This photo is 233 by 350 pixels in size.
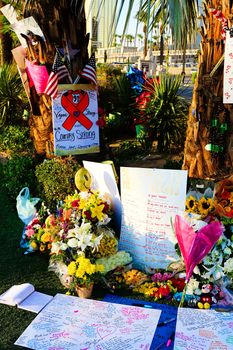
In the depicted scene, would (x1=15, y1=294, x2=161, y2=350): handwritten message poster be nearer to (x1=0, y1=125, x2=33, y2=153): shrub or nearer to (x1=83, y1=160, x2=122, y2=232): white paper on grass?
(x1=83, y1=160, x2=122, y2=232): white paper on grass

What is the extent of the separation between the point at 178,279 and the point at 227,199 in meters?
0.71

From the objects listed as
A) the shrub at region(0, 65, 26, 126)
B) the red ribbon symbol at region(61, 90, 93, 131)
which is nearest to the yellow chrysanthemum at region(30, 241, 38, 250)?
the red ribbon symbol at region(61, 90, 93, 131)

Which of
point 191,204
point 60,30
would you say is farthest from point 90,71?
point 191,204

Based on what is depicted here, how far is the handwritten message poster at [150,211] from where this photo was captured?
313 centimetres

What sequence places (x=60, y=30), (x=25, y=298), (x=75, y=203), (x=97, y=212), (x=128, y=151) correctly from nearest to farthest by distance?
(x=25, y=298), (x=97, y=212), (x=75, y=203), (x=60, y=30), (x=128, y=151)

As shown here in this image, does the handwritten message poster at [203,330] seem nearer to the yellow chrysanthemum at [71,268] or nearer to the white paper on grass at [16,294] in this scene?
the yellow chrysanthemum at [71,268]

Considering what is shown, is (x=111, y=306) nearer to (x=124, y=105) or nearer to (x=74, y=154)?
(x=74, y=154)

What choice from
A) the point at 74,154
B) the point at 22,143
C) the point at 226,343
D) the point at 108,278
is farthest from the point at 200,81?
the point at 22,143

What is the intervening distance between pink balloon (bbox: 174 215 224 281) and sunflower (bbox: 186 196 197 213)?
23cm

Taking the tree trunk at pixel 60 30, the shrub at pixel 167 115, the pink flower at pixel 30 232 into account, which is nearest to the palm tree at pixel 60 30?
the tree trunk at pixel 60 30

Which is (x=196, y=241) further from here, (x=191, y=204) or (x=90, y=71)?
(x=90, y=71)

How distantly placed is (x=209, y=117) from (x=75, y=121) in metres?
1.46

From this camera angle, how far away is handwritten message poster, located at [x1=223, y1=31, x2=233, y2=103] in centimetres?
329

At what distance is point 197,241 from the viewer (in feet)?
9.05
